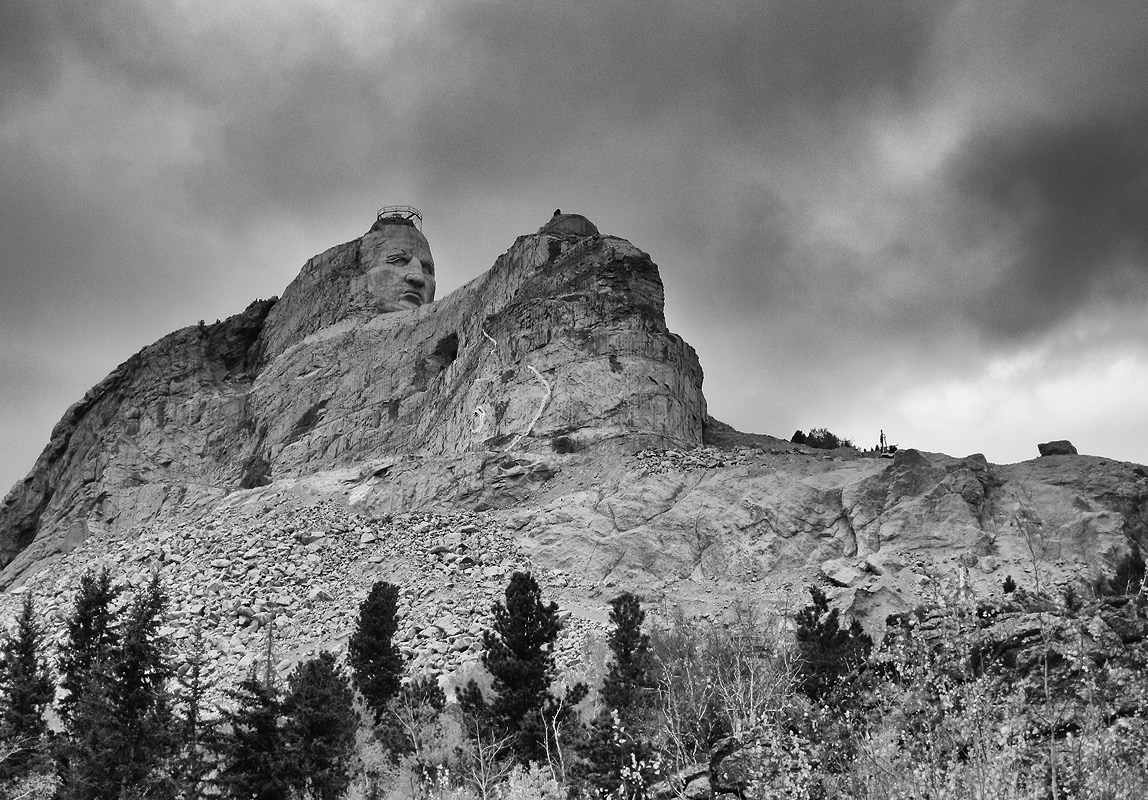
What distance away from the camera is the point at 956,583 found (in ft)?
36.3

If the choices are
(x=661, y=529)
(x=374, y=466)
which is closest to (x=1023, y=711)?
(x=661, y=529)

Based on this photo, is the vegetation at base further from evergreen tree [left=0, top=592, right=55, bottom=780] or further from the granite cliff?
the granite cliff

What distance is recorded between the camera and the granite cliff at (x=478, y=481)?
4403 centimetres

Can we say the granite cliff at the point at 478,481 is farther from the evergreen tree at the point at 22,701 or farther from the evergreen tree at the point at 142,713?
the evergreen tree at the point at 142,713

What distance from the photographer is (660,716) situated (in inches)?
1082

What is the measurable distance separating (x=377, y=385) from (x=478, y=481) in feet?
66.0

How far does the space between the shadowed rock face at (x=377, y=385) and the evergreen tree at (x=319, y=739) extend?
87.8ft

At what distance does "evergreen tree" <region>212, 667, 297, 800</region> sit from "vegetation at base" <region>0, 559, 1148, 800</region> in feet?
0.18

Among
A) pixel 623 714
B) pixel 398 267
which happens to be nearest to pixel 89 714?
pixel 623 714

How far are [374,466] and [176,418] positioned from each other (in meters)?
26.6

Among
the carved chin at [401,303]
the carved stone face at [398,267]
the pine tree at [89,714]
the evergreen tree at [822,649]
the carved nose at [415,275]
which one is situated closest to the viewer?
the pine tree at [89,714]

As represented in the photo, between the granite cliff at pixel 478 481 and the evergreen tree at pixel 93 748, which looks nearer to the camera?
the evergreen tree at pixel 93 748

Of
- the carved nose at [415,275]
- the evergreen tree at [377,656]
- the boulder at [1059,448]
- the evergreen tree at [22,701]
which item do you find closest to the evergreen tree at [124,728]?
the evergreen tree at [22,701]

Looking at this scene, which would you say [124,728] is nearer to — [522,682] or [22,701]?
[22,701]
